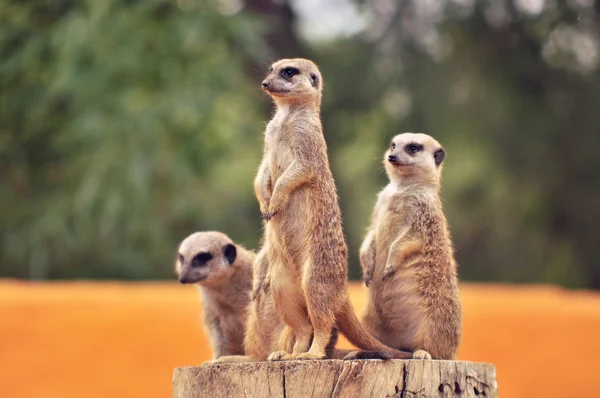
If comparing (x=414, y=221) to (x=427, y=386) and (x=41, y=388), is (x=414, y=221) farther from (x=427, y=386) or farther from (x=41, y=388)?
(x=41, y=388)

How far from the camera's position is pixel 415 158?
4.08 metres

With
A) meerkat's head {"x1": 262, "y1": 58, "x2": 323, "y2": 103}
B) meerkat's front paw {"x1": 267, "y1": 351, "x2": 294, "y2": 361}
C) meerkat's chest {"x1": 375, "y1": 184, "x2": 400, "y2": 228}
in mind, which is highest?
meerkat's head {"x1": 262, "y1": 58, "x2": 323, "y2": 103}

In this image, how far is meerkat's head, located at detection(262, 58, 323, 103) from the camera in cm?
362

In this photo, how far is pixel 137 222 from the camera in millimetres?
11945

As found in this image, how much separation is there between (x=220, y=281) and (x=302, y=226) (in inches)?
50.5

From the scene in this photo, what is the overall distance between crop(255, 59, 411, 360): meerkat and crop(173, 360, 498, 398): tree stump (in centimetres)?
11

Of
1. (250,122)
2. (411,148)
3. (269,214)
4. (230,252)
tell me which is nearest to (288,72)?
(269,214)

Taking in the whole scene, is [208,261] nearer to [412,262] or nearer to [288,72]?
[412,262]

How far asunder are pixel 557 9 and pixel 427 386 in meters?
11.3

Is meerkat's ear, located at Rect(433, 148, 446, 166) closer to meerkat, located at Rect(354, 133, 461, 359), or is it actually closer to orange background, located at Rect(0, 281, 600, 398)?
meerkat, located at Rect(354, 133, 461, 359)

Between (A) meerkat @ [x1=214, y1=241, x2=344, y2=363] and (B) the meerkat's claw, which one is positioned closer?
(B) the meerkat's claw

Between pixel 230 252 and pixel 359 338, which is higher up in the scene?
pixel 230 252

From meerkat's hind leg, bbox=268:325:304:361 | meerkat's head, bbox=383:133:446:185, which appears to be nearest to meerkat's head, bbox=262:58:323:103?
meerkat's head, bbox=383:133:446:185

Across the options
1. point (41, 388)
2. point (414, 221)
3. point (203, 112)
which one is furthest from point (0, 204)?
point (414, 221)
